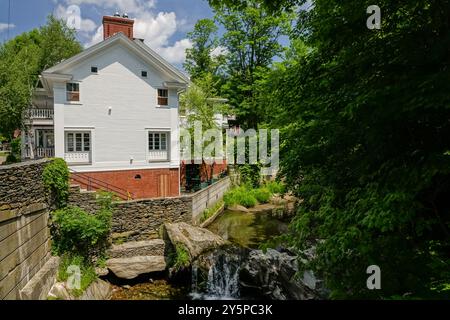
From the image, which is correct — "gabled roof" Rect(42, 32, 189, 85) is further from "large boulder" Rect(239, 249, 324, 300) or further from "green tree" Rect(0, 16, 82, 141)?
"large boulder" Rect(239, 249, 324, 300)

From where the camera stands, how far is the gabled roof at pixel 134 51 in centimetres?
1622

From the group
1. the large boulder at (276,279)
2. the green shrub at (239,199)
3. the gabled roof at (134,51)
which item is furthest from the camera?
the green shrub at (239,199)

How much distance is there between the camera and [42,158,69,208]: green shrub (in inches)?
443

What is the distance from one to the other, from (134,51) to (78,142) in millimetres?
6443

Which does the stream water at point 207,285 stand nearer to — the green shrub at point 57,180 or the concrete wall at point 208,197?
the concrete wall at point 208,197

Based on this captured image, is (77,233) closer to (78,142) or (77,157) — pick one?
(77,157)

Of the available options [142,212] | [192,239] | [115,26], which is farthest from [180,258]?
[115,26]

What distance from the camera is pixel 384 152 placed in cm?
395

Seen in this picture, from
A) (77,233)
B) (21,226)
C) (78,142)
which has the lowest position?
(77,233)

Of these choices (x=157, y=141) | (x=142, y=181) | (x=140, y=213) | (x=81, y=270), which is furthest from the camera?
(x=157, y=141)

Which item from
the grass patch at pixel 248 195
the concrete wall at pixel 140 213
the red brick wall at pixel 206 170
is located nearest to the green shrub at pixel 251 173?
the grass patch at pixel 248 195

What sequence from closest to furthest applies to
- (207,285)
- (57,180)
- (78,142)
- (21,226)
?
(21,226)
(207,285)
(57,180)
(78,142)

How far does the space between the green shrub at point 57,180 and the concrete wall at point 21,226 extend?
253 millimetres

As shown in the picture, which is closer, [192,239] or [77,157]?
[192,239]
